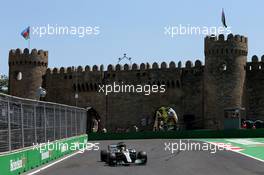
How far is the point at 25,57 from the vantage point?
6028 cm

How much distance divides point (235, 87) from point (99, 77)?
52.1 feet

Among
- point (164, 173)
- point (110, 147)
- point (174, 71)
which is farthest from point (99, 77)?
point (164, 173)

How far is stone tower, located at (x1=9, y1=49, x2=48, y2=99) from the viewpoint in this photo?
2366 inches

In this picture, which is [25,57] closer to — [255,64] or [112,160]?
[255,64]

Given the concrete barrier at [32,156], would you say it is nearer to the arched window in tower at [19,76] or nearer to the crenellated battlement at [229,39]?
the crenellated battlement at [229,39]

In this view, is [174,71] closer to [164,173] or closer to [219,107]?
[219,107]

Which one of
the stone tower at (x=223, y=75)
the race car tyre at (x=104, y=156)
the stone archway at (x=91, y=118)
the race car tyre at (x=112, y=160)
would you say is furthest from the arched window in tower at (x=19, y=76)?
A: the race car tyre at (x=112, y=160)

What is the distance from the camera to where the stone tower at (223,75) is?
170 ft

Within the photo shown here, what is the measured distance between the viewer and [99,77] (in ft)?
198

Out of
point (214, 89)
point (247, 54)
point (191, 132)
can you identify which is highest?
point (247, 54)
